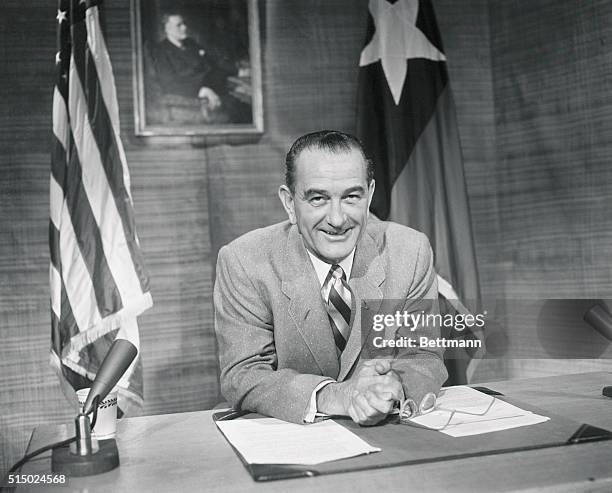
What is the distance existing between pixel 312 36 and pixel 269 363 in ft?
7.45

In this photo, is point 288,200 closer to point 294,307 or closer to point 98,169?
point 294,307

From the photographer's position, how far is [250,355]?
211 centimetres

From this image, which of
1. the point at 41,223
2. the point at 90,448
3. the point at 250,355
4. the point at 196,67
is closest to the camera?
the point at 90,448

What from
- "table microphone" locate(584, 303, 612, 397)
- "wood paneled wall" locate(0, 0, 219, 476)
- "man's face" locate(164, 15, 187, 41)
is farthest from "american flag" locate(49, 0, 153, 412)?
"table microphone" locate(584, 303, 612, 397)

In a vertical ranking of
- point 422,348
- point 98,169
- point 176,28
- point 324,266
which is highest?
point 176,28

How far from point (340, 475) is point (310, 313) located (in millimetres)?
859

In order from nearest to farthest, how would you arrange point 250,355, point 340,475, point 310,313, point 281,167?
point 340,475, point 250,355, point 310,313, point 281,167

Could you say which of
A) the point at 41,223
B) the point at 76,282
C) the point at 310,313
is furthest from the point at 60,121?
the point at 310,313

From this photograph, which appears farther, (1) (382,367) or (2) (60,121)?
(2) (60,121)

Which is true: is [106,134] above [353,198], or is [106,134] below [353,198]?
above

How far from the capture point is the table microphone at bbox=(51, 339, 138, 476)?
1.48 metres

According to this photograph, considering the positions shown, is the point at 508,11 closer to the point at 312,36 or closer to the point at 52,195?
the point at 312,36

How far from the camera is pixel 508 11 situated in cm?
393

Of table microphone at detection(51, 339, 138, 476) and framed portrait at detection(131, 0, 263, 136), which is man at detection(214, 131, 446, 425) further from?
framed portrait at detection(131, 0, 263, 136)
